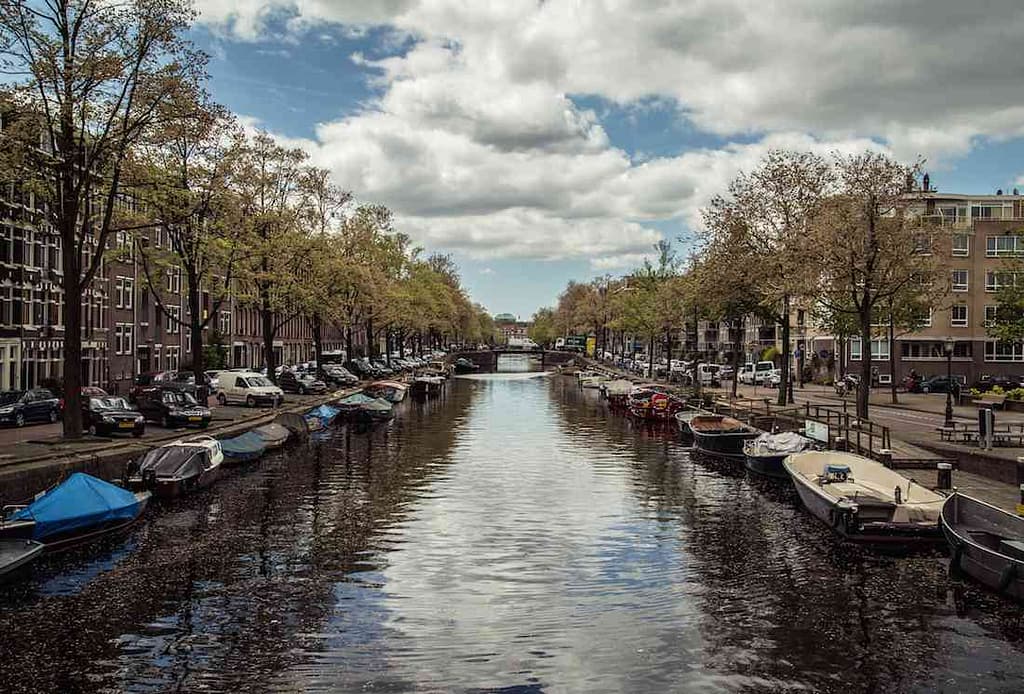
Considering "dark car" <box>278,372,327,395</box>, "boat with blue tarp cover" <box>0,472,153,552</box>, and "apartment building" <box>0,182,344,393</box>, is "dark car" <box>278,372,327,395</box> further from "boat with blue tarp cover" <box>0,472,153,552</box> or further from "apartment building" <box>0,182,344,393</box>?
"boat with blue tarp cover" <box>0,472,153,552</box>

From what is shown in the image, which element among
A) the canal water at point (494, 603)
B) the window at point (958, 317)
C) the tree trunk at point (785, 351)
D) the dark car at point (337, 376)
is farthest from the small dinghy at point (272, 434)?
the window at point (958, 317)

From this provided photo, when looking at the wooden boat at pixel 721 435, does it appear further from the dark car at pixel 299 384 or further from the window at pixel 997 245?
the window at pixel 997 245

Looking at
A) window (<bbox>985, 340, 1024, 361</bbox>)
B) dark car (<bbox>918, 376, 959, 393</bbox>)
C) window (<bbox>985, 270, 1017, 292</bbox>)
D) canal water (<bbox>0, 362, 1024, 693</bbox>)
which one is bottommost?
canal water (<bbox>0, 362, 1024, 693</bbox>)

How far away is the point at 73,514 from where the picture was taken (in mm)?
26625

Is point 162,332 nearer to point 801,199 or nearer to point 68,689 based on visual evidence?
point 801,199

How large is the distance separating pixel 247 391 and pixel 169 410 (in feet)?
59.8

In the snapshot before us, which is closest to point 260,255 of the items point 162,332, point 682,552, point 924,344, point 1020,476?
point 162,332

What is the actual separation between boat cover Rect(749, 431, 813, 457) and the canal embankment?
Result: 28.5 m

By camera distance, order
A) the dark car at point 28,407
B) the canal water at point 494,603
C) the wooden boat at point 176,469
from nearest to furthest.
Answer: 1. the canal water at point 494,603
2. the wooden boat at point 176,469
3. the dark car at point 28,407

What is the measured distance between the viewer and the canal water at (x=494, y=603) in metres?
17.6

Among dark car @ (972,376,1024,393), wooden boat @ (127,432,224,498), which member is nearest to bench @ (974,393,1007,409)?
dark car @ (972,376,1024,393)

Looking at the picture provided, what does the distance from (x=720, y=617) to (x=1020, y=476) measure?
19.1m

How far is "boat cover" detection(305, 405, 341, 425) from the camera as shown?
62812mm

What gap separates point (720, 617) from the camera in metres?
21.2
